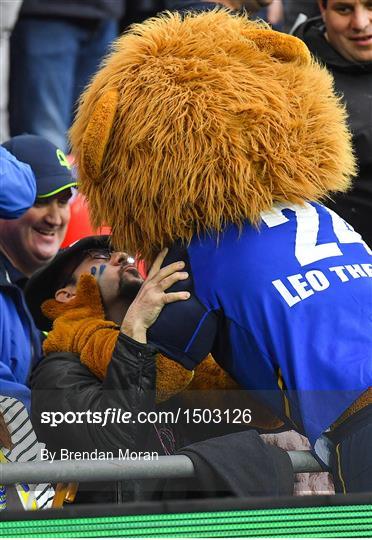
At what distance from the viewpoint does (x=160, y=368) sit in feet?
6.49

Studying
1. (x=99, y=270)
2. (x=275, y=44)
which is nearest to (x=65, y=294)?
(x=99, y=270)

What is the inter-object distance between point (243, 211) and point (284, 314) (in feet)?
0.67

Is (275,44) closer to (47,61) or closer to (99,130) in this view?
(99,130)

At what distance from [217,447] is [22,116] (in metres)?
2.60

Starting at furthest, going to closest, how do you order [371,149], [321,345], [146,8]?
[146,8] < [371,149] < [321,345]

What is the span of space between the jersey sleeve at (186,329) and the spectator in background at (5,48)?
6.75 feet

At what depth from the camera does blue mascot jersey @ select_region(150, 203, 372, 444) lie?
6.09 feet

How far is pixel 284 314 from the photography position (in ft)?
6.16

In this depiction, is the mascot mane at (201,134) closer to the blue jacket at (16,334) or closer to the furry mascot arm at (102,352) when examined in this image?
the furry mascot arm at (102,352)

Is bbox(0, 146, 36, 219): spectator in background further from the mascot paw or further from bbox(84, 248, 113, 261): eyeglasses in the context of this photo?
the mascot paw

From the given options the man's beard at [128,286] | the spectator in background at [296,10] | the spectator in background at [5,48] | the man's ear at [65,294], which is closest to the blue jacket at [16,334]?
the man's ear at [65,294]

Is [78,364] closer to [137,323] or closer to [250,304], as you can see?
[137,323]

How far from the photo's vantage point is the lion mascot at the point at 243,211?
187cm

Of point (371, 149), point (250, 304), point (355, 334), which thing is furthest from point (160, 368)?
point (371, 149)
